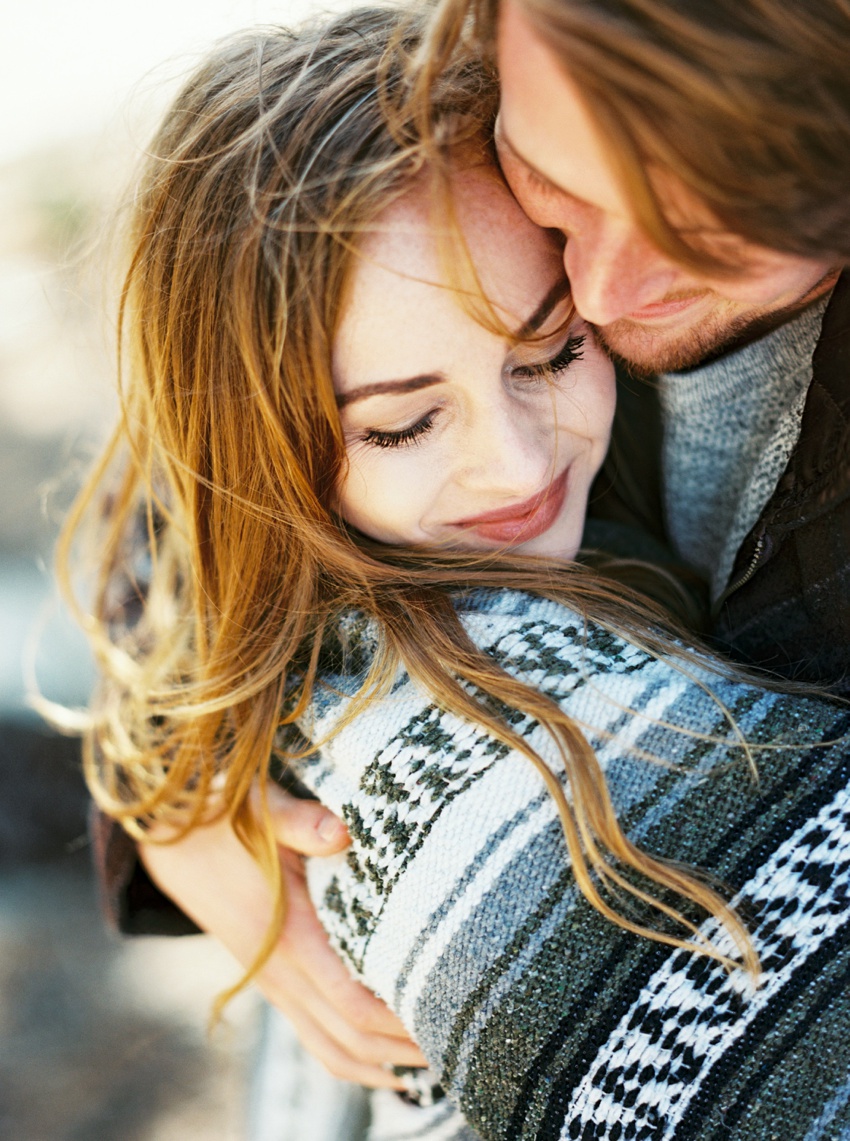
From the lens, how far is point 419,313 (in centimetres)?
111

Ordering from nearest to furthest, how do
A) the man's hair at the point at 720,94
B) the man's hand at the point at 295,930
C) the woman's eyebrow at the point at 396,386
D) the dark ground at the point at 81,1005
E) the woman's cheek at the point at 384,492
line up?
the man's hair at the point at 720,94
the woman's eyebrow at the point at 396,386
the woman's cheek at the point at 384,492
the man's hand at the point at 295,930
the dark ground at the point at 81,1005

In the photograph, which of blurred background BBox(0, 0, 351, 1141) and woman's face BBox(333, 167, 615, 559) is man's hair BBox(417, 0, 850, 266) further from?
blurred background BBox(0, 0, 351, 1141)

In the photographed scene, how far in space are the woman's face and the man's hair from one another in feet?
0.81

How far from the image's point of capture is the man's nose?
3.39ft

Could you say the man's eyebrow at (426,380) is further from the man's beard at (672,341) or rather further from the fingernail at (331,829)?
the fingernail at (331,829)

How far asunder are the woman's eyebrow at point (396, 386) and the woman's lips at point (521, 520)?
0.75ft

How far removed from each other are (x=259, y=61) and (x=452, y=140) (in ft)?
1.03

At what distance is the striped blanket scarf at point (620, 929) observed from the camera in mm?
944

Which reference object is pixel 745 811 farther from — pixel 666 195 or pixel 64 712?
pixel 64 712

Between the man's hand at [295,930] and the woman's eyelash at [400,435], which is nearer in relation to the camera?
the woman's eyelash at [400,435]

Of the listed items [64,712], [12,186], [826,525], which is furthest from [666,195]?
[12,186]

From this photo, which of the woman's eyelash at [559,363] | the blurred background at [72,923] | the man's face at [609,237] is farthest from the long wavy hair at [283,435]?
the blurred background at [72,923]

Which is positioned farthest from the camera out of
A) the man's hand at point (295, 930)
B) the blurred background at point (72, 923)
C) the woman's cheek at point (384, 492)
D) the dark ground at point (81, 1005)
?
the dark ground at point (81, 1005)

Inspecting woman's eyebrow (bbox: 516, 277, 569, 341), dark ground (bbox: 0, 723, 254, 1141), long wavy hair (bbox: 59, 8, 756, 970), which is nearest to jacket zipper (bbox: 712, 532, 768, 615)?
long wavy hair (bbox: 59, 8, 756, 970)
